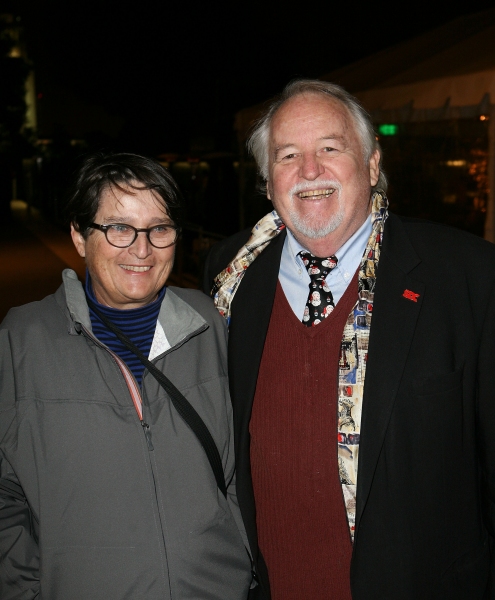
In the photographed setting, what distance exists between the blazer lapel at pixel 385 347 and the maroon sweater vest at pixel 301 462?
200 mm

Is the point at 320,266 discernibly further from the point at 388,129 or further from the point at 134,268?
the point at 388,129

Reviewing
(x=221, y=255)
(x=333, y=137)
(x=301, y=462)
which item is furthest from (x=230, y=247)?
(x=301, y=462)

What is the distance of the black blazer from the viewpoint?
2.25 metres

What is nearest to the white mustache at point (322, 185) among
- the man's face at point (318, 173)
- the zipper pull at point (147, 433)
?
the man's face at point (318, 173)

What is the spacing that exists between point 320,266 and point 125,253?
0.83 metres

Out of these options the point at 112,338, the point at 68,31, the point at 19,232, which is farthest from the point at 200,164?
the point at 112,338

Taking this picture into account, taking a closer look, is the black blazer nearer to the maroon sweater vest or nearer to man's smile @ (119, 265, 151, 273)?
the maroon sweater vest

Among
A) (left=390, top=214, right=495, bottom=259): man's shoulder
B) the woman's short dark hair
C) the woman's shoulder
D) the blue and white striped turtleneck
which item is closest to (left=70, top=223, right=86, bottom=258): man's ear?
the woman's short dark hair

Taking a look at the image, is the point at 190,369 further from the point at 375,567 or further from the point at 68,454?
the point at 375,567

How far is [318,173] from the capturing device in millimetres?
2650

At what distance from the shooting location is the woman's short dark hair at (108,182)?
243 centimetres

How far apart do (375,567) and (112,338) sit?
1302mm

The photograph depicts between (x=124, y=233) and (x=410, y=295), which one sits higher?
(x=124, y=233)

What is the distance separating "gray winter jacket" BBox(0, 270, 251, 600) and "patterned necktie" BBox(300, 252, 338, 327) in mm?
618
